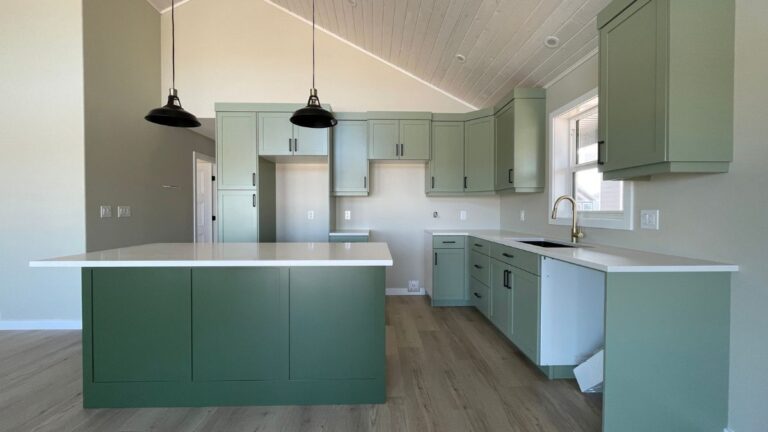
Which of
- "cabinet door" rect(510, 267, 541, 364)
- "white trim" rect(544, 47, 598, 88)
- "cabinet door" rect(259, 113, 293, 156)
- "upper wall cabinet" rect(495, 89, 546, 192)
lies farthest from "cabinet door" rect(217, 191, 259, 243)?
"white trim" rect(544, 47, 598, 88)

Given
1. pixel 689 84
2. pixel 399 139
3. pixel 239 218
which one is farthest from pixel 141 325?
pixel 689 84

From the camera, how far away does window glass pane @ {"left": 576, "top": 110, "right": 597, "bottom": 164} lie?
2666 millimetres

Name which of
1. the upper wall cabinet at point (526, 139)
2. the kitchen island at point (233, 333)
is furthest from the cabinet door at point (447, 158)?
the kitchen island at point (233, 333)

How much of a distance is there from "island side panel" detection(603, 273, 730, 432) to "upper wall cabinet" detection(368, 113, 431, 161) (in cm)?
274

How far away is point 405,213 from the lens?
172 inches

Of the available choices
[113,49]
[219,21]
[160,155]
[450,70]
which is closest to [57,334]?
[160,155]

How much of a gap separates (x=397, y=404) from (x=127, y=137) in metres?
3.92

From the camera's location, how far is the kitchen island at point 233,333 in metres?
1.87

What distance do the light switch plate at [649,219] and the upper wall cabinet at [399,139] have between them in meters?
2.35

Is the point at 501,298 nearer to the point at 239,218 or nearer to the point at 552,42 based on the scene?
the point at 552,42

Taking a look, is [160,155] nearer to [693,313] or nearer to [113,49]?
[113,49]

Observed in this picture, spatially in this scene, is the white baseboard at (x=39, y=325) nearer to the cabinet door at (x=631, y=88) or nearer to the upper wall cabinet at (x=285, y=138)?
the upper wall cabinet at (x=285, y=138)

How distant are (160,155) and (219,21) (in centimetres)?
190

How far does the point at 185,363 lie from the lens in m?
1.89
